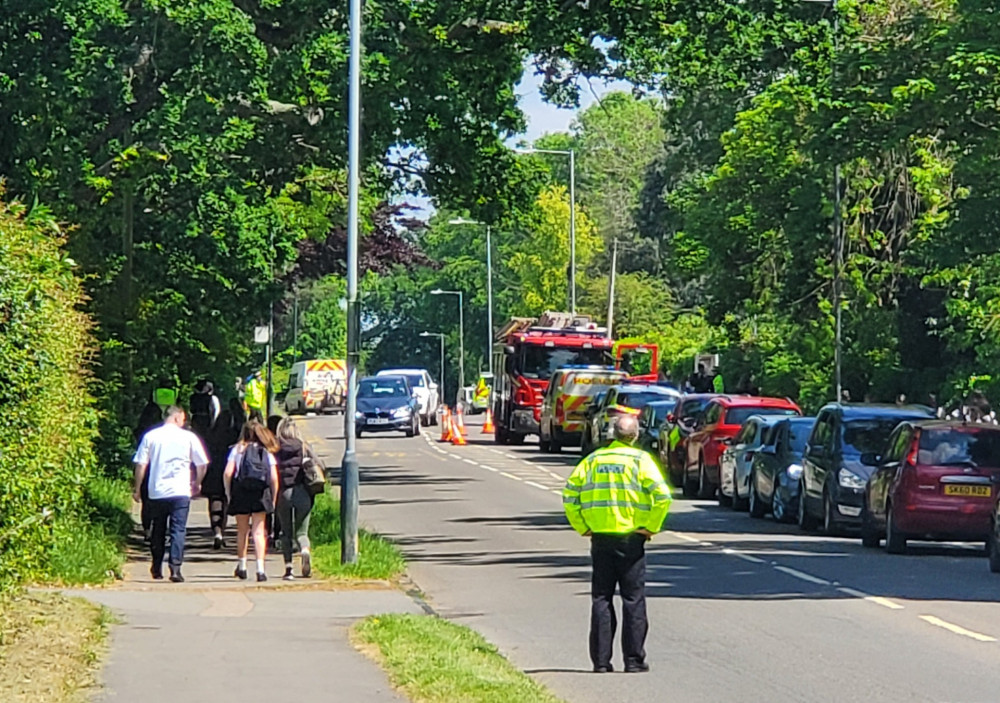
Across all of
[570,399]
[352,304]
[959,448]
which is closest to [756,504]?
[959,448]

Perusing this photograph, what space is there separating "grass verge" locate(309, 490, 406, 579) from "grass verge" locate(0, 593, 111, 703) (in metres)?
4.01

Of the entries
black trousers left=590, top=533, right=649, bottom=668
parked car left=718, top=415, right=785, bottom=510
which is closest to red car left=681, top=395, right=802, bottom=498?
parked car left=718, top=415, right=785, bottom=510

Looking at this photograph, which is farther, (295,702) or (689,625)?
(689,625)

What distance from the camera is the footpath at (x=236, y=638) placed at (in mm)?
12000

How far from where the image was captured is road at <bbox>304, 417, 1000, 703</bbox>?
43.1 ft

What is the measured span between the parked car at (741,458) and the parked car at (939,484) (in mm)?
6680

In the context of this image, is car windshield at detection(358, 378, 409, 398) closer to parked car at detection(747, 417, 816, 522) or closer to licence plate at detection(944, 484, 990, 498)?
parked car at detection(747, 417, 816, 522)

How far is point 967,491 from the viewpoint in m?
23.9

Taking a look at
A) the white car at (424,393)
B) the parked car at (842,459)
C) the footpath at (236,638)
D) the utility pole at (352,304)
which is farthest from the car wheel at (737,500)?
the white car at (424,393)

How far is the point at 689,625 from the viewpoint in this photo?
1641cm

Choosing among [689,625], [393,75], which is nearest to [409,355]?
[393,75]

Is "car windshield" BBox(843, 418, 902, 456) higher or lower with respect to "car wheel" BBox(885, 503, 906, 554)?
higher

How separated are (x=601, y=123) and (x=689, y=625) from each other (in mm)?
114507

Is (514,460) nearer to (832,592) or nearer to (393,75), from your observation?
(393,75)
